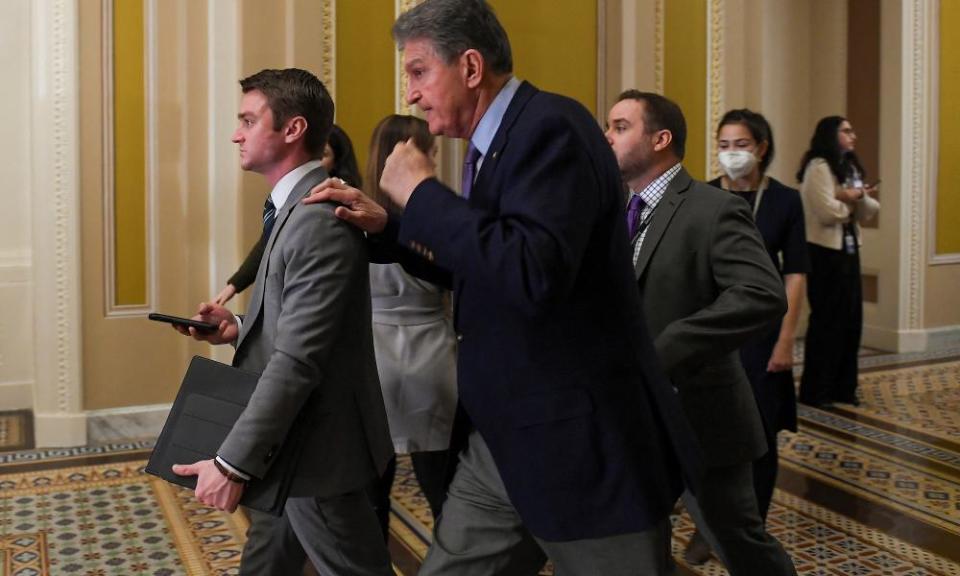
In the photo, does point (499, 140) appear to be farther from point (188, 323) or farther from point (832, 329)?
point (832, 329)

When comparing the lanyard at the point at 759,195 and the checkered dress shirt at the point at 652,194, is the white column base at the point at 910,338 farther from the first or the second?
the checkered dress shirt at the point at 652,194

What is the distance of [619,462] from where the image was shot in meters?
1.81

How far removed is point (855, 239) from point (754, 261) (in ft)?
13.8

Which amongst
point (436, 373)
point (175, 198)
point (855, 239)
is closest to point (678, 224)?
point (436, 373)

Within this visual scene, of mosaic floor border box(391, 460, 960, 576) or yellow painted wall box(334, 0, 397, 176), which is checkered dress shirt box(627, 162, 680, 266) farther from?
yellow painted wall box(334, 0, 397, 176)

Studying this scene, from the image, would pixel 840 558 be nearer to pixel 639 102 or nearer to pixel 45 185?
pixel 639 102

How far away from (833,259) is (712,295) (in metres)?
4.12

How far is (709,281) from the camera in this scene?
274cm

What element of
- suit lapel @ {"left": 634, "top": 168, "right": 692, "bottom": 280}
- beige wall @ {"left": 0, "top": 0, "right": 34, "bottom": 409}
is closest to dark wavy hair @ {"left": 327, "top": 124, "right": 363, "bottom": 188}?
suit lapel @ {"left": 634, "top": 168, "right": 692, "bottom": 280}

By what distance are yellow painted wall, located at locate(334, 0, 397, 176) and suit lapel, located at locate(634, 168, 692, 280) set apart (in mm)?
2775

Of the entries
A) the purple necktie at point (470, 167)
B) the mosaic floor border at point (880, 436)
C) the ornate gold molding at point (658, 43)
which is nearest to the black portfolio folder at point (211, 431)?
the purple necktie at point (470, 167)

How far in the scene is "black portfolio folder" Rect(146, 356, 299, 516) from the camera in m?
2.21

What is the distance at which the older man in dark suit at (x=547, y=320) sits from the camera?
1.72m

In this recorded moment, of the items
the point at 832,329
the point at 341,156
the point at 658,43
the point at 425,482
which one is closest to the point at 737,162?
the point at 341,156
